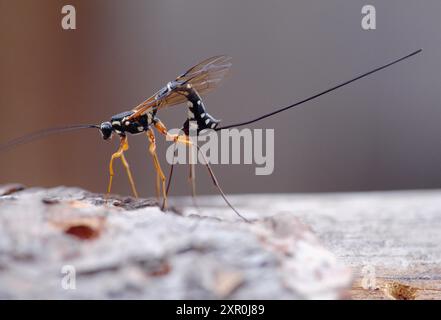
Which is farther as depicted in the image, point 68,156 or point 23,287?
point 68,156

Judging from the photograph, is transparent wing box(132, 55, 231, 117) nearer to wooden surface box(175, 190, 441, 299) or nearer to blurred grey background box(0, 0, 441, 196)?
wooden surface box(175, 190, 441, 299)

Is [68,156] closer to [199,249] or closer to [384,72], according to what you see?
[384,72]

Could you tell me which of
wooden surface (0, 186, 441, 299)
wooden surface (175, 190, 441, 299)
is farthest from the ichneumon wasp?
wooden surface (0, 186, 441, 299)

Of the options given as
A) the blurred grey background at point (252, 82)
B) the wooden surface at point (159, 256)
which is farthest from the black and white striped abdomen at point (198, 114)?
the blurred grey background at point (252, 82)

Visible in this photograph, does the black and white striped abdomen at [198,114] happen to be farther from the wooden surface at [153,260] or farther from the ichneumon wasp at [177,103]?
the wooden surface at [153,260]
